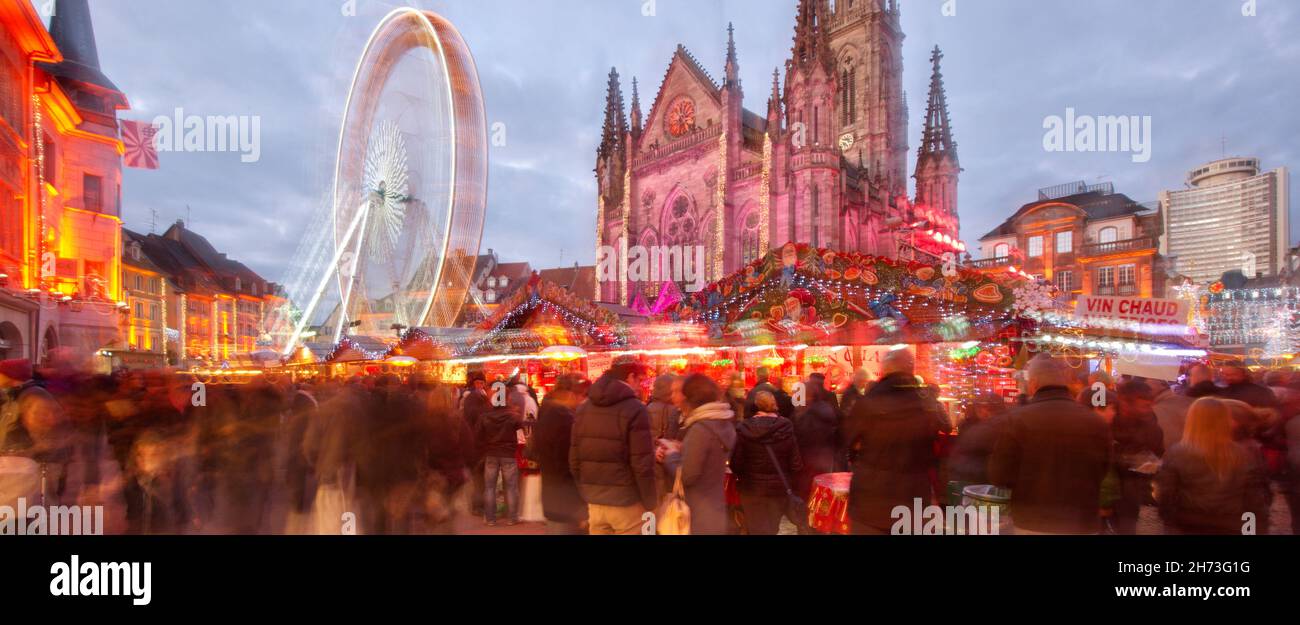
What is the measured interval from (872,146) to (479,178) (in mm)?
36282

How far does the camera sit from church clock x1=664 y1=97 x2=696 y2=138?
4084cm


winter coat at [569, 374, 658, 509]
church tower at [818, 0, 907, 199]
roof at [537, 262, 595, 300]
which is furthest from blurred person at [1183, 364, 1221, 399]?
roof at [537, 262, 595, 300]

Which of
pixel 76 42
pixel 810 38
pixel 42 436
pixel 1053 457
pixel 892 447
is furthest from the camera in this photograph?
pixel 810 38

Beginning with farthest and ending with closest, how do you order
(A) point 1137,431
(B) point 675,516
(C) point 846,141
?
(C) point 846,141
(A) point 1137,431
(B) point 675,516

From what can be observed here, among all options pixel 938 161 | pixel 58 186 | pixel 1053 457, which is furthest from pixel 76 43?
pixel 938 161

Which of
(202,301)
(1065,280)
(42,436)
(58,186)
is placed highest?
(58,186)

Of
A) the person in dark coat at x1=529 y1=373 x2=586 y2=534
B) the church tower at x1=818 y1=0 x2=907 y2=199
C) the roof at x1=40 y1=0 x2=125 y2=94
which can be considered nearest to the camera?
the person in dark coat at x1=529 y1=373 x2=586 y2=534

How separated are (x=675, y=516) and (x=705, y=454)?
502mm

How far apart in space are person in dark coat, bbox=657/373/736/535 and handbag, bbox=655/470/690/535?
2.7 inches

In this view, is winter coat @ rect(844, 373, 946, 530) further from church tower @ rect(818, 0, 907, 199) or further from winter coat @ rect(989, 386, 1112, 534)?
church tower @ rect(818, 0, 907, 199)

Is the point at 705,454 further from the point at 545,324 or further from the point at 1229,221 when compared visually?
the point at 1229,221

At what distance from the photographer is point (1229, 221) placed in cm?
6906
